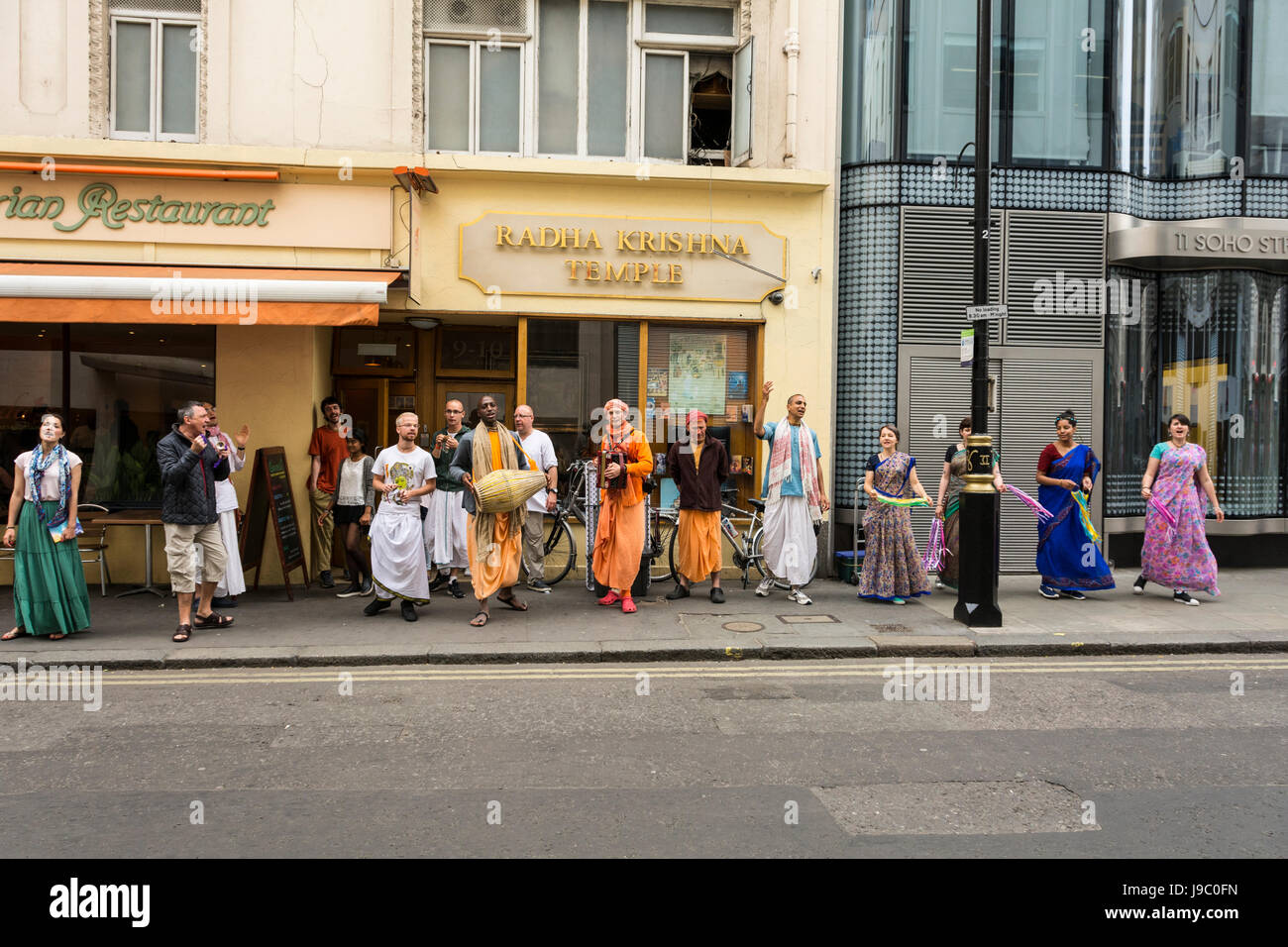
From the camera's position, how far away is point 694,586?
1132cm

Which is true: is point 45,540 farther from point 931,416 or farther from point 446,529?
point 931,416

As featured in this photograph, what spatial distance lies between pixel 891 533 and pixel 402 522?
16.1 ft

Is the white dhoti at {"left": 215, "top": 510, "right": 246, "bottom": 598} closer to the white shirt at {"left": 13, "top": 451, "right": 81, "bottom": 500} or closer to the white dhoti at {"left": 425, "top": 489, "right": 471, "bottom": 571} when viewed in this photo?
the white shirt at {"left": 13, "top": 451, "right": 81, "bottom": 500}

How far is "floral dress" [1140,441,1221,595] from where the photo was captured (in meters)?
10.5

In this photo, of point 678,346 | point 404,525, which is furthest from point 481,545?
point 678,346

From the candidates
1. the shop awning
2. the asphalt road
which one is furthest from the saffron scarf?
the shop awning

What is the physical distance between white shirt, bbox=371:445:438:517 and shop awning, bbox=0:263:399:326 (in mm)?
1574

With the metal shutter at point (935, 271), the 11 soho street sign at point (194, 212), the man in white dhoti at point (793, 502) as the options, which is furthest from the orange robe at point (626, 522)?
the metal shutter at point (935, 271)

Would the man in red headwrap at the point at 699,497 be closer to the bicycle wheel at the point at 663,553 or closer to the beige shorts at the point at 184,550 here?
the bicycle wheel at the point at 663,553

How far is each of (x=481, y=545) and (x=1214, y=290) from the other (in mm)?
10310

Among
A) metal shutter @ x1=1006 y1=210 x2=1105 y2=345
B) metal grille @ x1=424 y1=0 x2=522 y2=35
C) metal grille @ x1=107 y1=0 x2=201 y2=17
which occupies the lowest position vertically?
metal shutter @ x1=1006 y1=210 x2=1105 y2=345

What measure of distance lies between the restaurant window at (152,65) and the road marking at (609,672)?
277 inches

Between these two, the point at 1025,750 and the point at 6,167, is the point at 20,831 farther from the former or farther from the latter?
the point at 6,167

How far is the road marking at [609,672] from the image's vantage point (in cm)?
734
